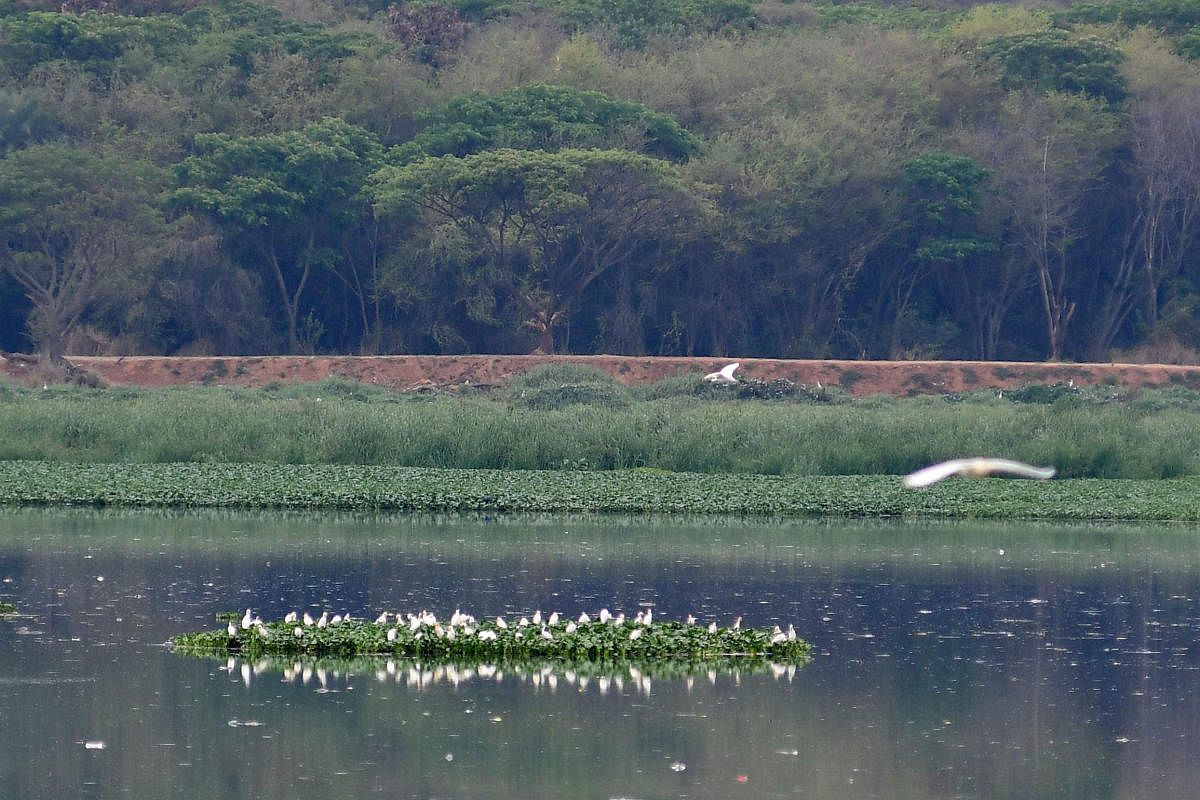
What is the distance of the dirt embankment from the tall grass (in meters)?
19.1

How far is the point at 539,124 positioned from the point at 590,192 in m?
4.21

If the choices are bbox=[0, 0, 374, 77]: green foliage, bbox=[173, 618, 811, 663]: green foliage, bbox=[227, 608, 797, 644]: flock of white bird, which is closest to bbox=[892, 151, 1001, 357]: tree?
bbox=[0, 0, 374, 77]: green foliage

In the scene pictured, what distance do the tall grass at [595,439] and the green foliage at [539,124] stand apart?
2617 centimetres

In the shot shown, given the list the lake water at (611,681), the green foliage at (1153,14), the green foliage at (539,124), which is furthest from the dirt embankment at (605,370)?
the lake water at (611,681)

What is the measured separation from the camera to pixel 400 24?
250 ft

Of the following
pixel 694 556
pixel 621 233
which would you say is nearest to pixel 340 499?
pixel 694 556

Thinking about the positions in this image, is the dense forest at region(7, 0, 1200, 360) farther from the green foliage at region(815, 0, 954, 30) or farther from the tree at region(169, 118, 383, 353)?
the green foliage at region(815, 0, 954, 30)

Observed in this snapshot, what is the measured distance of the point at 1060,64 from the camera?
69.2 meters

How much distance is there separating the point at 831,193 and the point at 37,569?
4462cm

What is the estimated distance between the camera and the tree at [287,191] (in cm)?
6100

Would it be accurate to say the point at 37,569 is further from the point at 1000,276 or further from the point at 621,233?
the point at 1000,276

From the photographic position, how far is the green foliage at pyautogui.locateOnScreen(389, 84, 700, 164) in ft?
209

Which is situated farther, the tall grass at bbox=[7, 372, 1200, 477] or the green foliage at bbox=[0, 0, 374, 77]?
the green foliage at bbox=[0, 0, 374, 77]

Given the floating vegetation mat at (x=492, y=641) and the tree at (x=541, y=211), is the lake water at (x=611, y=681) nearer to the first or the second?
the floating vegetation mat at (x=492, y=641)
